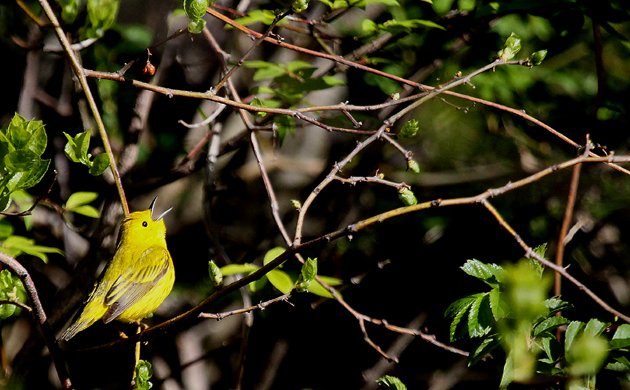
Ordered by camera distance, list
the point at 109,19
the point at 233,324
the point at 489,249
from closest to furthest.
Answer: the point at 109,19 < the point at 489,249 < the point at 233,324

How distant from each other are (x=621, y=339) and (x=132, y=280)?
1.84m

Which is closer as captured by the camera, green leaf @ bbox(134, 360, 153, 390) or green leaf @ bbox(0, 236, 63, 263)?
green leaf @ bbox(134, 360, 153, 390)

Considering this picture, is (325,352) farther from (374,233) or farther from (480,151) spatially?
(480,151)

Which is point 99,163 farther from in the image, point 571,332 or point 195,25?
point 571,332

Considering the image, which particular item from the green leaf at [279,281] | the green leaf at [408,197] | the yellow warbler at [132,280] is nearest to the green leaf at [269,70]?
the yellow warbler at [132,280]

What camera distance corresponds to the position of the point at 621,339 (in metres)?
1.89

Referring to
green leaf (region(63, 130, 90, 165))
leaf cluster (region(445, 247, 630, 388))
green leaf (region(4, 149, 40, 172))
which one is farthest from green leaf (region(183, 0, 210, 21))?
leaf cluster (region(445, 247, 630, 388))

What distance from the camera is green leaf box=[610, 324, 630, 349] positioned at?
188cm

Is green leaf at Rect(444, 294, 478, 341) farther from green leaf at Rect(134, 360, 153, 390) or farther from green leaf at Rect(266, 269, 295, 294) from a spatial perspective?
green leaf at Rect(134, 360, 153, 390)

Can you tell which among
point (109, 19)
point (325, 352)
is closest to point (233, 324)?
point (325, 352)

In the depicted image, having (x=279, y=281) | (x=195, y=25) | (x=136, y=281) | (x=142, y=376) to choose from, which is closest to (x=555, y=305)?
(x=279, y=281)

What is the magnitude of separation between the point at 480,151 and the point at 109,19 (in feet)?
9.05

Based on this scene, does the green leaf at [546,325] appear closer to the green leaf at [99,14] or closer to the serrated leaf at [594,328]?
the serrated leaf at [594,328]

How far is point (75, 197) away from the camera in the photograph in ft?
10.0
